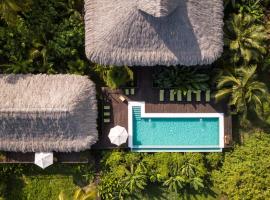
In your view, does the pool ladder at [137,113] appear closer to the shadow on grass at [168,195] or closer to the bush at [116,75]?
the bush at [116,75]

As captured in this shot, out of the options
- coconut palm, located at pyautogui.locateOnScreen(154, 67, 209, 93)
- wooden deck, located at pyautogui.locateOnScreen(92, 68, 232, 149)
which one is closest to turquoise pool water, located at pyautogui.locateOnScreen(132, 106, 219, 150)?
wooden deck, located at pyautogui.locateOnScreen(92, 68, 232, 149)

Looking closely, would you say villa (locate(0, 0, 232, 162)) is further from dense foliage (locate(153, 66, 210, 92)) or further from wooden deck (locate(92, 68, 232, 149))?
dense foliage (locate(153, 66, 210, 92))

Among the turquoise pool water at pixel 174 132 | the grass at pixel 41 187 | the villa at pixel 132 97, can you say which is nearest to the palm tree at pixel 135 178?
the villa at pixel 132 97

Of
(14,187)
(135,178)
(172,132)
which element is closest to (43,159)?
(14,187)

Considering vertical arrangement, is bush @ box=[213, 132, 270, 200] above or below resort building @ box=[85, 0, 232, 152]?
below

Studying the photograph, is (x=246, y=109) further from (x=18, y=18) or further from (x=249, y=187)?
(x=18, y=18)

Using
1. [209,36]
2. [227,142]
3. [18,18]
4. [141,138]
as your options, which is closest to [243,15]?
[209,36]

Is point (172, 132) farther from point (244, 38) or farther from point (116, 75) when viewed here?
point (244, 38)
